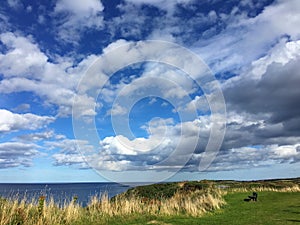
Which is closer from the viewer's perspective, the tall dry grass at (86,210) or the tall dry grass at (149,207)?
the tall dry grass at (86,210)

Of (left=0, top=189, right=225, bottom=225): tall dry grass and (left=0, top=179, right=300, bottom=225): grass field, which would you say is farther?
(left=0, top=179, right=300, bottom=225): grass field

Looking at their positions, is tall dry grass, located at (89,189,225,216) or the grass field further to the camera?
tall dry grass, located at (89,189,225,216)

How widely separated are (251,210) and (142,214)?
8.52 meters

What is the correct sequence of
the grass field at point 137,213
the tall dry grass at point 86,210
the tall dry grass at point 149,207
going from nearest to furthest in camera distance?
1. the tall dry grass at point 86,210
2. the grass field at point 137,213
3. the tall dry grass at point 149,207

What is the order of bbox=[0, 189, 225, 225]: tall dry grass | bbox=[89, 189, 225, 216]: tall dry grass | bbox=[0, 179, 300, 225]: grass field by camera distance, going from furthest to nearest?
1. bbox=[89, 189, 225, 216]: tall dry grass
2. bbox=[0, 179, 300, 225]: grass field
3. bbox=[0, 189, 225, 225]: tall dry grass

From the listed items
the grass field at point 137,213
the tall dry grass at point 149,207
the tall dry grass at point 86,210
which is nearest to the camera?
the tall dry grass at point 86,210

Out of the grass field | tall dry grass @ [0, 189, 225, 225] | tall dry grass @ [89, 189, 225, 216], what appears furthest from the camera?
tall dry grass @ [89, 189, 225, 216]

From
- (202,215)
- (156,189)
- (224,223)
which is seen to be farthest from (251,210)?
(156,189)

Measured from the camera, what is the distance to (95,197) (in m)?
20.4

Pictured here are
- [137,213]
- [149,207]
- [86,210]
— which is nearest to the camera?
[86,210]

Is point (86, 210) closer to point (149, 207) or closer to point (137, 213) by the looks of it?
point (137, 213)

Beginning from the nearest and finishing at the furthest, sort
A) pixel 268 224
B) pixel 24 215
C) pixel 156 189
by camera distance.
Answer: pixel 24 215 < pixel 268 224 < pixel 156 189

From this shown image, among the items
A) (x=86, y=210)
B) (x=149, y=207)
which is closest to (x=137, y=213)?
(x=149, y=207)

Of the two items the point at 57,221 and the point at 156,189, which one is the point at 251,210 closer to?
the point at 57,221
